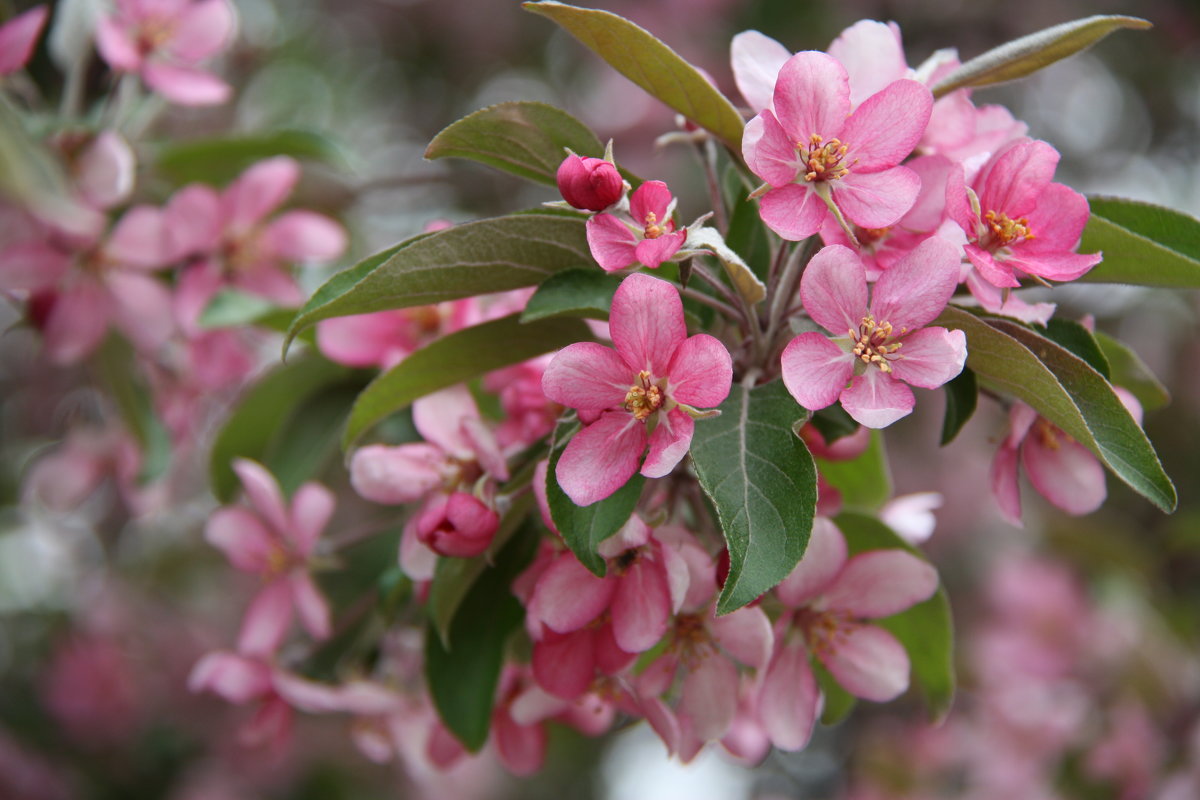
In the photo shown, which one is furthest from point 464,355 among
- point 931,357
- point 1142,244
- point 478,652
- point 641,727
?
point 641,727

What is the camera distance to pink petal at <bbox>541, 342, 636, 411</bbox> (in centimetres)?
88

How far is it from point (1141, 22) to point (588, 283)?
0.59m

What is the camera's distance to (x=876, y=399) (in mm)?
866

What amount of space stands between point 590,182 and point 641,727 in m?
2.24

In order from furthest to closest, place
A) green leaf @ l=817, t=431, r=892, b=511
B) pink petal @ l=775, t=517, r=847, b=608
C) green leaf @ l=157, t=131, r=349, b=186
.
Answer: green leaf @ l=157, t=131, r=349, b=186
green leaf @ l=817, t=431, r=892, b=511
pink petal @ l=775, t=517, r=847, b=608

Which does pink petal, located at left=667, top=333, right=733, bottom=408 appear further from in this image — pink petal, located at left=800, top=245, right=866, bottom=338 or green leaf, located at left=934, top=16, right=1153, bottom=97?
green leaf, located at left=934, top=16, right=1153, bottom=97

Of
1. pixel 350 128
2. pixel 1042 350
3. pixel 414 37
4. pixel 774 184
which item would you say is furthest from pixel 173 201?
pixel 414 37

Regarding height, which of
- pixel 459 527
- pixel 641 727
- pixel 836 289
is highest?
pixel 836 289

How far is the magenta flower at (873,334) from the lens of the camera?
87cm

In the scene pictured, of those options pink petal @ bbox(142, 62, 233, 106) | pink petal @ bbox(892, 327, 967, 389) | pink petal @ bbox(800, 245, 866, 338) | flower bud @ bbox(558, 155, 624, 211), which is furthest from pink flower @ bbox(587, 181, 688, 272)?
pink petal @ bbox(142, 62, 233, 106)

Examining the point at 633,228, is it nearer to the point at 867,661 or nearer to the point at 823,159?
the point at 823,159

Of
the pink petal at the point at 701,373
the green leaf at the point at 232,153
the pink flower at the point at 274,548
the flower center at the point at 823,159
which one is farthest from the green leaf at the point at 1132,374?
the green leaf at the point at 232,153

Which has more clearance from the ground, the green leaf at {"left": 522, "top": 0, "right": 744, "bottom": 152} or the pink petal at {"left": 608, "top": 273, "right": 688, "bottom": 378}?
the green leaf at {"left": 522, "top": 0, "right": 744, "bottom": 152}

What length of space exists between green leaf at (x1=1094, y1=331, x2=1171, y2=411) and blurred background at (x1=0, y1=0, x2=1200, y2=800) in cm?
138
